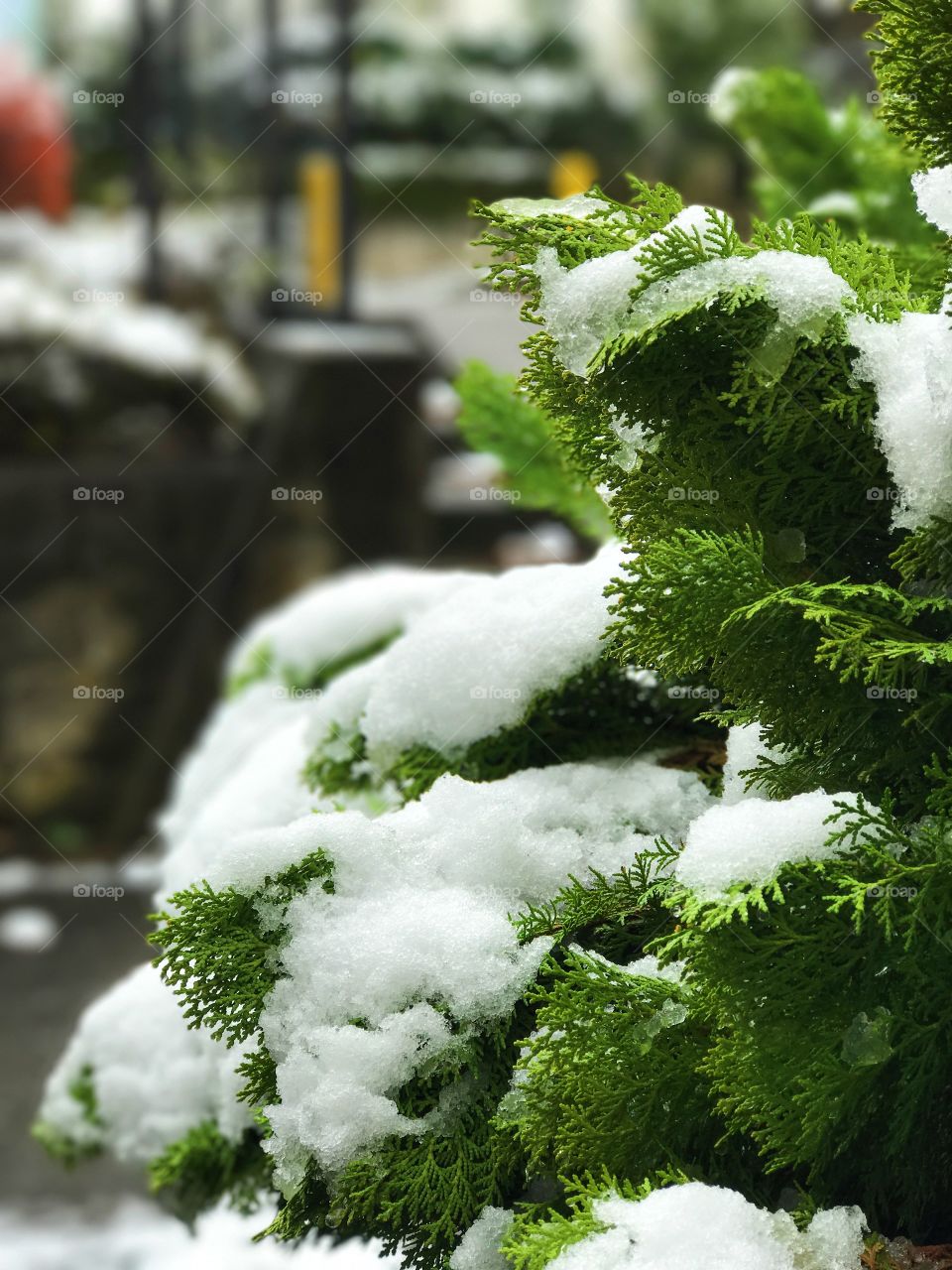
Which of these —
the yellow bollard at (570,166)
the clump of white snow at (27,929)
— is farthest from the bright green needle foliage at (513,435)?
the yellow bollard at (570,166)

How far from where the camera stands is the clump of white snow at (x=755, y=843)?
0.47 meters

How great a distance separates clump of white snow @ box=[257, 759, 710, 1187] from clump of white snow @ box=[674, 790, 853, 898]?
124 mm

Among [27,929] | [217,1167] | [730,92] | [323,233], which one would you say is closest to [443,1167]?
[217,1167]

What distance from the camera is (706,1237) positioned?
482 mm

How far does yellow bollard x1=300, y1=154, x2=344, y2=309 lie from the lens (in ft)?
15.5

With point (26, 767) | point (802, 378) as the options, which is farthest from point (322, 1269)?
point (26, 767)

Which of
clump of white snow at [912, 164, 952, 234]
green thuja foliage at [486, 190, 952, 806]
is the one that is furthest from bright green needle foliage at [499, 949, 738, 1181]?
clump of white snow at [912, 164, 952, 234]

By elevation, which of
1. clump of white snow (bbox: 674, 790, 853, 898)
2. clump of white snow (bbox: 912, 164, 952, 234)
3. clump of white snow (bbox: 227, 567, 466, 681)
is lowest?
clump of white snow (bbox: 674, 790, 853, 898)

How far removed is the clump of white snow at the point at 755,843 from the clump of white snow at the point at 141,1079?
0.37m

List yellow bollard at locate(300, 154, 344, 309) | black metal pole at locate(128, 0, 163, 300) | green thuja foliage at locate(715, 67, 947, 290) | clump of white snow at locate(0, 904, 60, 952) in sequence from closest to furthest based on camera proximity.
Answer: green thuja foliage at locate(715, 67, 947, 290), clump of white snow at locate(0, 904, 60, 952), black metal pole at locate(128, 0, 163, 300), yellow bollard at locate(300, 154, 344, 309)

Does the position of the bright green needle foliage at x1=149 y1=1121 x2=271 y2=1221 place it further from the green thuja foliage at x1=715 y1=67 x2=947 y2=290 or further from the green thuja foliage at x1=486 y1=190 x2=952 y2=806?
the green thuja foliage at x1=715 y1=67 x2=947 y2=290

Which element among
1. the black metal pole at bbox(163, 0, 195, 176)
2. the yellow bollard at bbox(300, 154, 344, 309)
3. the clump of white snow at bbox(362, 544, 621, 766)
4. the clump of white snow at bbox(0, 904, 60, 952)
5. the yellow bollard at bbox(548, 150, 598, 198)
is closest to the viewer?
the clump of white snow at bbox(362, 544, 621, 766)

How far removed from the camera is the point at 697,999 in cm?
51

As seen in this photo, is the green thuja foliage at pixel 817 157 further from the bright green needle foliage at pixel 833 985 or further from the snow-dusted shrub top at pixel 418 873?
the bright green needle foliage at pixel 833 985
